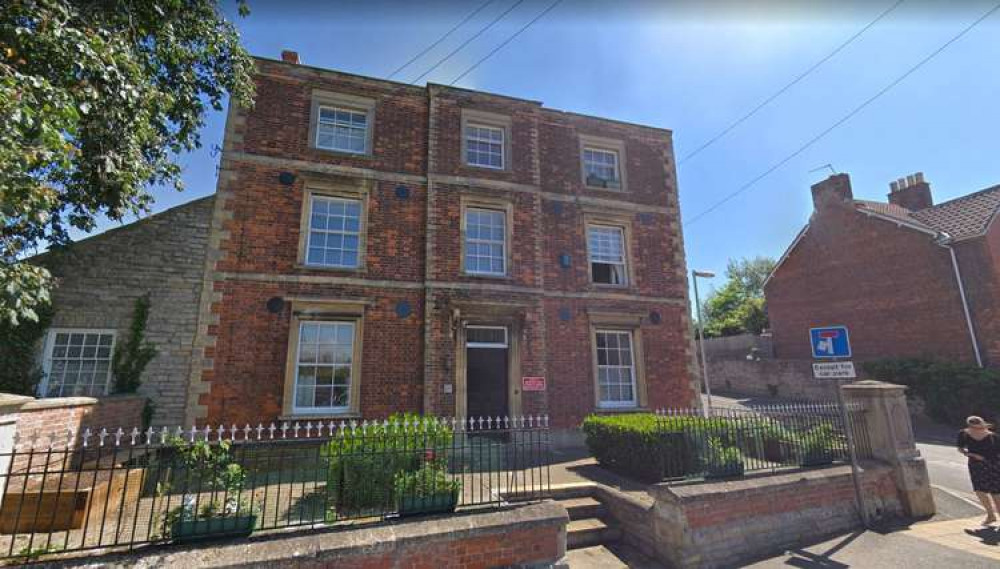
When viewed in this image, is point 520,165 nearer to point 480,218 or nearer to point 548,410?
point 480,218

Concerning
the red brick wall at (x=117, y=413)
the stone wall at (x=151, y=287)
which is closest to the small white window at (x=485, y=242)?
the stone wall at (x=151, y=287)

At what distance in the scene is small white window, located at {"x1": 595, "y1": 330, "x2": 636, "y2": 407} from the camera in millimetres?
12570

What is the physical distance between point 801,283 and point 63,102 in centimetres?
2899

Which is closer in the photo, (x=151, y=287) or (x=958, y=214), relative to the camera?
(x=151, y=287)

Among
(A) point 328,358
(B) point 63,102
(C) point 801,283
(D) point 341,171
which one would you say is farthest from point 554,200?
(C) point 801,283

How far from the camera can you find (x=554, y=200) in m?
13.4

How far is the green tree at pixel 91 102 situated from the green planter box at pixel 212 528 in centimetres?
310

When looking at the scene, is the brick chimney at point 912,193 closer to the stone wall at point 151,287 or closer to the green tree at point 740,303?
the green tree at point 740,303

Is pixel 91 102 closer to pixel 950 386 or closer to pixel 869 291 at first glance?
pixel 950 386

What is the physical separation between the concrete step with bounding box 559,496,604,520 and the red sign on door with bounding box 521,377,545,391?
4367 millimetres

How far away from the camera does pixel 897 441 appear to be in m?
7.98

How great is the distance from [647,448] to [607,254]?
760 cm

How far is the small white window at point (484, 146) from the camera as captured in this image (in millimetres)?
12930

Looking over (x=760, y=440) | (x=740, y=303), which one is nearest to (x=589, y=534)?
(x=760, y=440)
